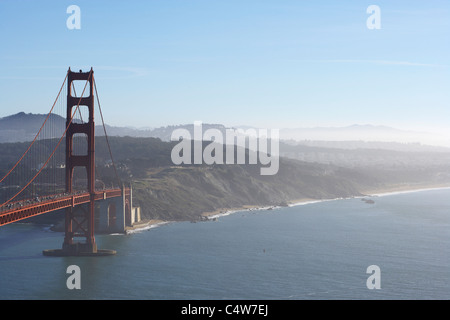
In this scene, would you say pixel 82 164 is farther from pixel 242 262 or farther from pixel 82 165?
pixel 242 262

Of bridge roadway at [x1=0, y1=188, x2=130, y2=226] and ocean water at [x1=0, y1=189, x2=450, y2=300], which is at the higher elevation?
bridge roadway at [x1=0, y1=188, x2=130, y2=226]

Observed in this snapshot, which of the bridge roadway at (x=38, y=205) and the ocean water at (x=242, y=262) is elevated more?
the bridge roadway at (x=38, y=205)

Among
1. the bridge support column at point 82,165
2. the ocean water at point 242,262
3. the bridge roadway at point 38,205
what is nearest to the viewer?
the bridge roadway at point 38,205

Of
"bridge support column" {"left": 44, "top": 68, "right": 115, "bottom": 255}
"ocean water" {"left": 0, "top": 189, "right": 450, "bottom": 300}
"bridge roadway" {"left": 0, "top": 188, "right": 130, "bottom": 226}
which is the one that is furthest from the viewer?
"bridge support column" {"left": 44, "top": 68, "right": 115, "bottom": 255}

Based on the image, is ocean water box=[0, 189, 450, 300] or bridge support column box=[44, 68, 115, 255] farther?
bridge support column box=[44, 68, 115, 255]

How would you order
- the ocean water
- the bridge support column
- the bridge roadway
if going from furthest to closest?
1. the bridge support column
2. the ocean water
3. the bridge roadway
